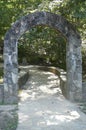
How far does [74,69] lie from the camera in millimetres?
11953

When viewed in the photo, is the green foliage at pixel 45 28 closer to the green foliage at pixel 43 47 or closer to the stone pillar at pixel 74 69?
the green foliage at pixel 43 47

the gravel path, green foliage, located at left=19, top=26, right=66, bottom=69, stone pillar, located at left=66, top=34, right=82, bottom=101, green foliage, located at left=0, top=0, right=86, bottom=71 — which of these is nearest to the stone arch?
stone pillar, located at left=66, top=34, right=82, bottom=101

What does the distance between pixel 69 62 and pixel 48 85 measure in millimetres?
4010

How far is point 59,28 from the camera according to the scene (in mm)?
11766

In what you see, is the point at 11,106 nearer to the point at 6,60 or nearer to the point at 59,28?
the point at 6,60

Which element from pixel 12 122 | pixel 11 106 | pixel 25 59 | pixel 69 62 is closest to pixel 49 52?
pixel 25 59

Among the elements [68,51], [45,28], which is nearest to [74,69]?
[68,51]

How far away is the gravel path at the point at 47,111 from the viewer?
8.38 meters

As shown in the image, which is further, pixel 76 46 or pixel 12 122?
pixel 76 46

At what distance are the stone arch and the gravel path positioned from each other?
0.62 meters

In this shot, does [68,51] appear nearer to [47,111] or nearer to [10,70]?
[10,70]

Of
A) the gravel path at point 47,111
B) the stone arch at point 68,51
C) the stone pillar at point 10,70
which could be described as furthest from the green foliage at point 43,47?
the stone pillar at point 10,70

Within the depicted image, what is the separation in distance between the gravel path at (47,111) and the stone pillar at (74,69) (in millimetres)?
495

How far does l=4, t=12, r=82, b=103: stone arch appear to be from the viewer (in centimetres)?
1148
